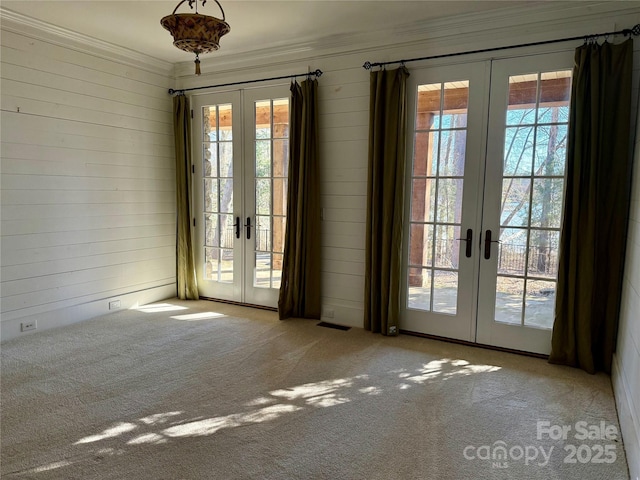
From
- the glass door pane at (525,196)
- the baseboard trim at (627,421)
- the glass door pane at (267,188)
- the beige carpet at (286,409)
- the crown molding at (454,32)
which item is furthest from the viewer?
the glass door pane at (267,188)

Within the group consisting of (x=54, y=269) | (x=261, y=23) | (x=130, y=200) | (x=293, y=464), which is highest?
(x=261, y=23)

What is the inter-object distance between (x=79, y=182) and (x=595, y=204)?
179 inches

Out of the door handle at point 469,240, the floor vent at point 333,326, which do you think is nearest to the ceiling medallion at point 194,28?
the door handle at point 469,240

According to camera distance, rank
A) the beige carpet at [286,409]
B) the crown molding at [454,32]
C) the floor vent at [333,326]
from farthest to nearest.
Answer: the floor vent at [333,326] → the crown molding at [454,32] → the beige carpet at [286,409]

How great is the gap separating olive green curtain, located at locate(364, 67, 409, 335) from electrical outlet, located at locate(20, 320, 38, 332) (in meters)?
3.15

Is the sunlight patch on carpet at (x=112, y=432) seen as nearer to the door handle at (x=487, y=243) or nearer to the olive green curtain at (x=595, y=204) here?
the door handle at (x=487, y=243)

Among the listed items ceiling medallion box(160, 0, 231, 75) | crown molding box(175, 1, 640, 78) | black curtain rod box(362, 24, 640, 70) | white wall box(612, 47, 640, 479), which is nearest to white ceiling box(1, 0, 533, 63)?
crown molding box(175, 1, 640, 78)

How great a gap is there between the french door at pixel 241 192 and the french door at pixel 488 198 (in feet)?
4.93

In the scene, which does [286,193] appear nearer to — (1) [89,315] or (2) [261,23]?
(2) [261,23]

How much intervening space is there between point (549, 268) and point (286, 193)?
2.61 meters

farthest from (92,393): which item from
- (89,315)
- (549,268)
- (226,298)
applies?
(549,268)

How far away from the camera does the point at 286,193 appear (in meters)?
4.62

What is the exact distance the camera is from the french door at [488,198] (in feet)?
11.2

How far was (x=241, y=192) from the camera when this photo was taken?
192 inches
